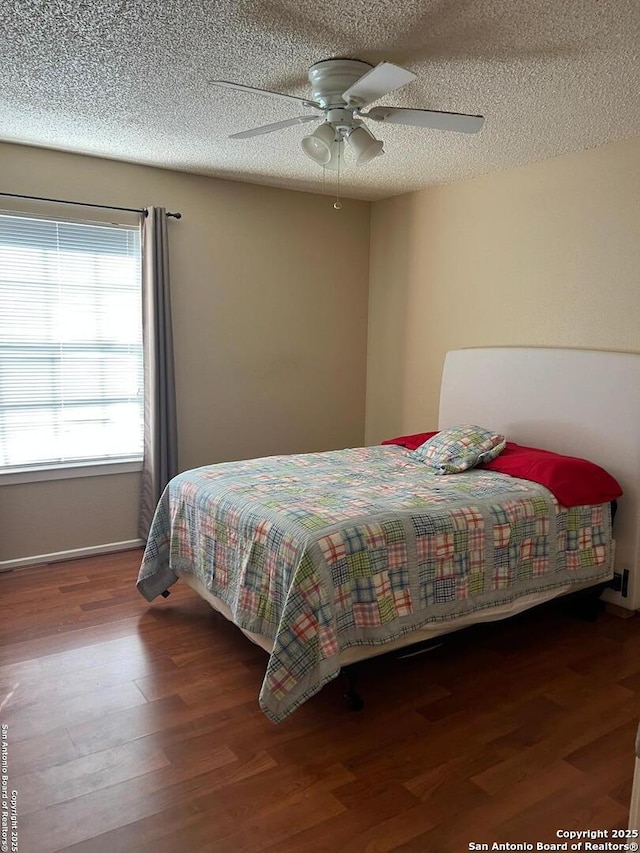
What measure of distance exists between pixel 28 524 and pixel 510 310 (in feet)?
11.0

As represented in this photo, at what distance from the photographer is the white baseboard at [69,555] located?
13.2ft

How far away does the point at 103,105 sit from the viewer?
3.06 metres

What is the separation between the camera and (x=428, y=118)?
2.59 meters

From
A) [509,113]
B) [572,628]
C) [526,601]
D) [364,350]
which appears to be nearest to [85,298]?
[364,350]

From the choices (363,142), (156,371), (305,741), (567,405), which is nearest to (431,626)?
(305,741)

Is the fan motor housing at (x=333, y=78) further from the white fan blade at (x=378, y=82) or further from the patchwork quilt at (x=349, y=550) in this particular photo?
the patchwork quilt at (x=349, y=550)

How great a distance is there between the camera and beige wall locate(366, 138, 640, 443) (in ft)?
11.7

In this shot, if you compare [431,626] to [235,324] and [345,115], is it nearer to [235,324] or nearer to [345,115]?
[345,115]

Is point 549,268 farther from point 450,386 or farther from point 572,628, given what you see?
point 572,628

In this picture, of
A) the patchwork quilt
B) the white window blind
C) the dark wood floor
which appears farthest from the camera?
the white window blind

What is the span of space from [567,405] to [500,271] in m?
1.08

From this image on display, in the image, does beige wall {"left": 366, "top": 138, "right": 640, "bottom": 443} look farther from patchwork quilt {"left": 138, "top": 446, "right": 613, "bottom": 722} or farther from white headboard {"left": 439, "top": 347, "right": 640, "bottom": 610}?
patchwork quilt {"left": 138, "top": 446, "right": 613, "bottom": 722}

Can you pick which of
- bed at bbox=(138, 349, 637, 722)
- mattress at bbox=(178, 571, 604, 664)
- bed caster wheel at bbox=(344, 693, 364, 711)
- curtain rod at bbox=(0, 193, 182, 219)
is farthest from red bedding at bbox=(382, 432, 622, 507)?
curtain rod at bbox=(0, 193, 182, 219)

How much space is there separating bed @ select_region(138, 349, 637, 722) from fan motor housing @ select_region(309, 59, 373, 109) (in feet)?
5.54
